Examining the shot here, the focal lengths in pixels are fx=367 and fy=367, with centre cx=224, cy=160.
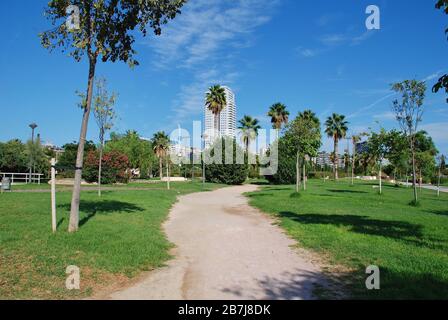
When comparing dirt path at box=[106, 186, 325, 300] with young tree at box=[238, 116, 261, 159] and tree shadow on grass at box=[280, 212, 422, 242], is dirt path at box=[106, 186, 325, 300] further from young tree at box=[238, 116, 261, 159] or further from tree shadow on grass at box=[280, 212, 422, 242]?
young tree at box=[238, 116, 261, 159]

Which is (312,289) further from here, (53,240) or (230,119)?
(230,119)

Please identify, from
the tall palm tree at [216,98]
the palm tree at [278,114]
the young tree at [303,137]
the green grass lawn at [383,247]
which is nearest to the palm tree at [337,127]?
the palm tree at [278,114]

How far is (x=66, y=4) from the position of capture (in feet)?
33.0

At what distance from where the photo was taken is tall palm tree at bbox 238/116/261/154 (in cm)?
6191

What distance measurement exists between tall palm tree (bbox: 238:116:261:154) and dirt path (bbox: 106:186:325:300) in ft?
165

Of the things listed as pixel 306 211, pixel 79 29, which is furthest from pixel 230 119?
pixel 79 29

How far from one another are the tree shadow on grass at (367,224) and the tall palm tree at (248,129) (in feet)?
152

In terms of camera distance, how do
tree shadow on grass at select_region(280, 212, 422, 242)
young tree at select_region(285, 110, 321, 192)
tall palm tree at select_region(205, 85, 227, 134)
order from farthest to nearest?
1. tall palm tree at select_region(205, 85, 227, 134)
2. young tree at select_region(285, 110, 321, 192)
3. tree shadow on grass at select_region(280, 212, 422, 242)

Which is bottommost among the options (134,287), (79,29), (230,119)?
(134,287)

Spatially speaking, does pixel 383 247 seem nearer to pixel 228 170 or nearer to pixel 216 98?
pixel 228 170

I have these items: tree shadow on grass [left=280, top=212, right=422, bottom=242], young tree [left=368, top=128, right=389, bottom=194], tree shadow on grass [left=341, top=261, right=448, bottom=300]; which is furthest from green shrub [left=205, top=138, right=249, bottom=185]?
tree shadow on grass [left=341, top=261, right=448, bottom=300]

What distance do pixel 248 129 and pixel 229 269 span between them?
5589 centimetres

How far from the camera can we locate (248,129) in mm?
62344
